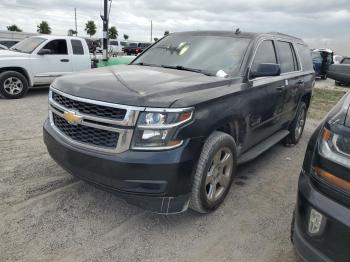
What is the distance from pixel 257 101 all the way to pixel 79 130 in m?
2.07

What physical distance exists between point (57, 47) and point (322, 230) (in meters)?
9.52

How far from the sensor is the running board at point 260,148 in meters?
4.08

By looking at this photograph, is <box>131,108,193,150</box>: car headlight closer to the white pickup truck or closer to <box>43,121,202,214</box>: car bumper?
<box>43,121,202,214</box>: car bumper

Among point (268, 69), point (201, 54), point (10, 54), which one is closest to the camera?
point (268, 69)

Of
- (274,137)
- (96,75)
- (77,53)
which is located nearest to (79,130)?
(96,75)

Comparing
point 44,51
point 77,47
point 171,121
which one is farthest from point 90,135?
point 77,47

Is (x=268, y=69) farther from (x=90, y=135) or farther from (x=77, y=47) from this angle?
(x=77, y=47)

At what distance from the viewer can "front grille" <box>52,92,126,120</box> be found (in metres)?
2.79

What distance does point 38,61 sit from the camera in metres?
9.43

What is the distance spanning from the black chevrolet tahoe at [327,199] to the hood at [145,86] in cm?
115

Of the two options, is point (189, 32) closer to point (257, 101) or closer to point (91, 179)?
point (257, 101)

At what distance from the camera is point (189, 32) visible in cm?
474

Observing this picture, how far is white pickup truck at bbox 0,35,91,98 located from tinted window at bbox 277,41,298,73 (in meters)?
6.82

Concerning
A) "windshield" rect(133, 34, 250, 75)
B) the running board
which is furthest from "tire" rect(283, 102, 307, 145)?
"windshield" rect(133, 34, 250, 75)
